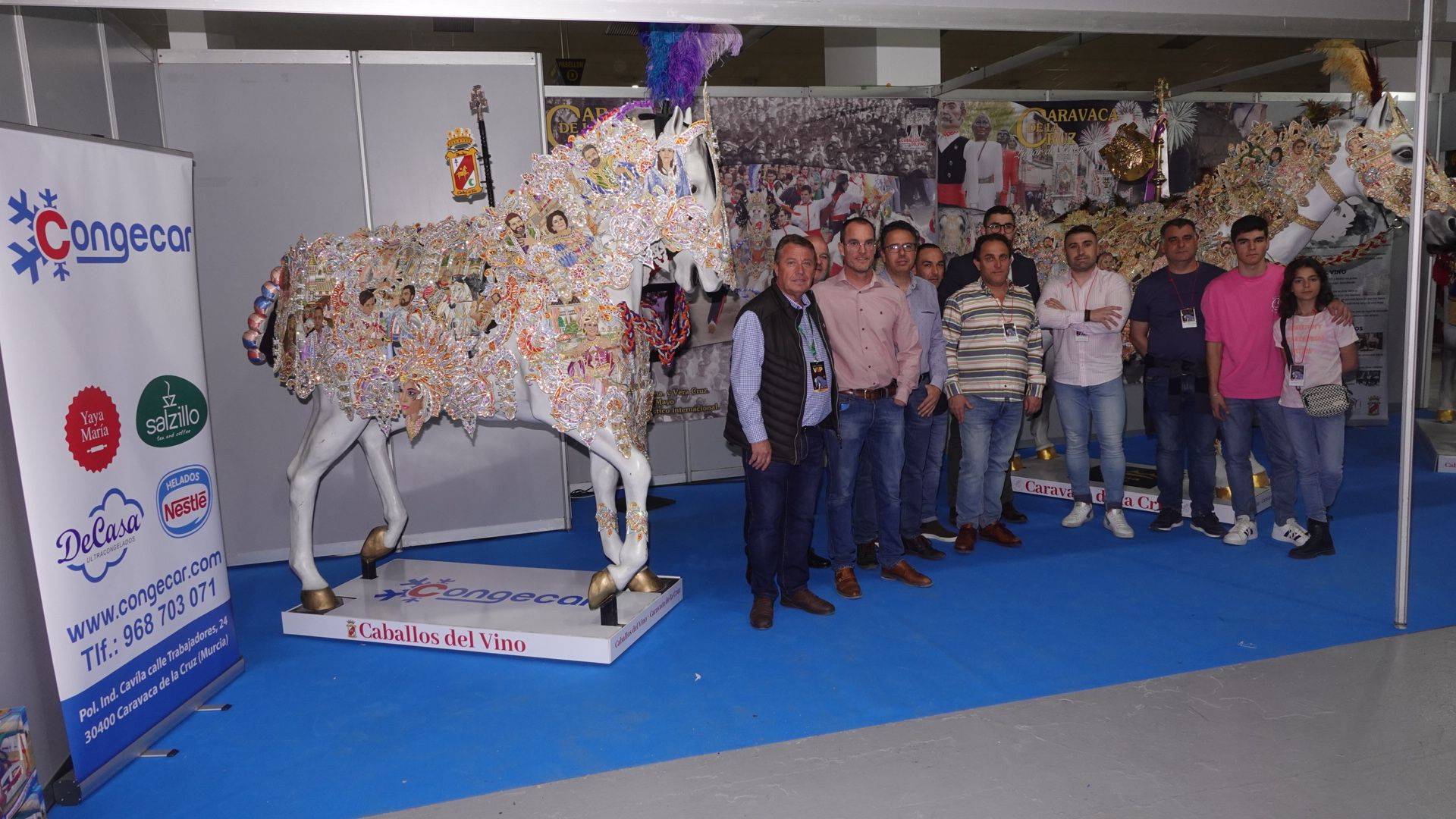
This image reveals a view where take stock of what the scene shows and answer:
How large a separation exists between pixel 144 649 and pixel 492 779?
4.35 ft

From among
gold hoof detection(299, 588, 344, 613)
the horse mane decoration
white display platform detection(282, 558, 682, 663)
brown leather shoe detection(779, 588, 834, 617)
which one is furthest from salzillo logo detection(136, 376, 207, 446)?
brown leather shoe detection(779, 588, 834, 617)

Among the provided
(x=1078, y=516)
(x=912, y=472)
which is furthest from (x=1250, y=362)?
(x=912, y=472)

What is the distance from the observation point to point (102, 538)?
10.1 ft

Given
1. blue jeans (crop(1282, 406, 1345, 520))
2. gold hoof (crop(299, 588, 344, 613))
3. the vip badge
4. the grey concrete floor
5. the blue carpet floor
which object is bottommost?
the grey concrete floor

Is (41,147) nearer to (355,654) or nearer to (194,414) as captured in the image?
(194,414)

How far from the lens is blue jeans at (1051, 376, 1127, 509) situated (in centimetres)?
527

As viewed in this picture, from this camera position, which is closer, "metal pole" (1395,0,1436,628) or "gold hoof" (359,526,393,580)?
"metal pole" (1395,0,1436,628)

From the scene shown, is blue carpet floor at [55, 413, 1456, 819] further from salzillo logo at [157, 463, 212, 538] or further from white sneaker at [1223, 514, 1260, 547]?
salzillo logo at [157, 463, 212, 538]

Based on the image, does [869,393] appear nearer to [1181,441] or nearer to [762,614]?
[762,614]

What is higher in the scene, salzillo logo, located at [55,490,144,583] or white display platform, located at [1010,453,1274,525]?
salzillo logo, located at [55,490,144,583]

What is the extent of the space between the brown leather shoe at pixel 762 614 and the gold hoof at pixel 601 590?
63 centimetres

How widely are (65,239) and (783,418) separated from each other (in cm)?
257

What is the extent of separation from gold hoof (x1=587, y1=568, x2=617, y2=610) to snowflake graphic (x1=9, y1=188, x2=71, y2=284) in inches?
85.2

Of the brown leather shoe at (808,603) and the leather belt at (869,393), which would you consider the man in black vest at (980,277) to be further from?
the brown leather shoe at (808,603)
